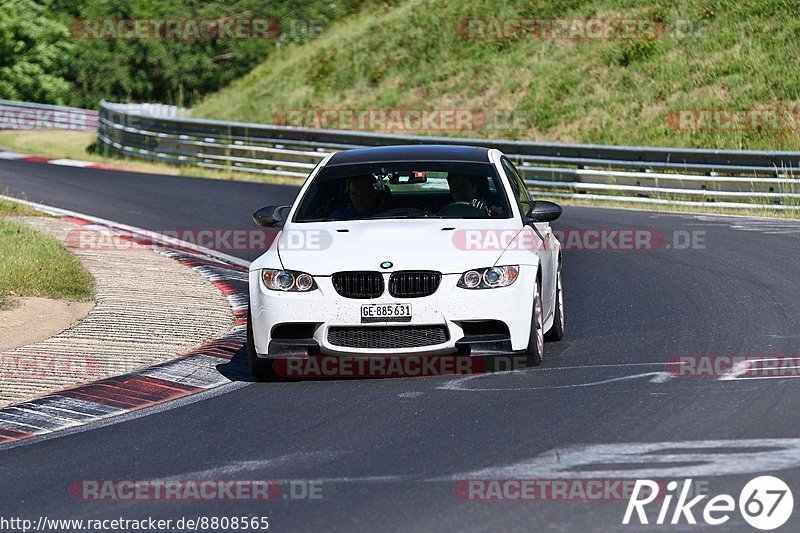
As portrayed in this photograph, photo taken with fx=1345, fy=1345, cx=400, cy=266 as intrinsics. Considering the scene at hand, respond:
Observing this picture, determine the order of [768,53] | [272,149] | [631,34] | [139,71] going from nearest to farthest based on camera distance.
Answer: [272,149]
[768,53]
[631,34]
[139,71]

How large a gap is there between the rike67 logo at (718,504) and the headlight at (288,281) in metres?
3.55

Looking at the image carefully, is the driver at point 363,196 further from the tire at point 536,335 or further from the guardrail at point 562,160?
the guardrail at point 562,160

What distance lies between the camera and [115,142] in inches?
1350

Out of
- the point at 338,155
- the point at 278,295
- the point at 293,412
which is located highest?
the point at 338,155

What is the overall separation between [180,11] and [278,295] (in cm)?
5029

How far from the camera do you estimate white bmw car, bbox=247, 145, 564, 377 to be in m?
8.91

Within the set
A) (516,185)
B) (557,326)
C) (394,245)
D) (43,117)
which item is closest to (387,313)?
(394,245)

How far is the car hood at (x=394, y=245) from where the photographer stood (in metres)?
9.00

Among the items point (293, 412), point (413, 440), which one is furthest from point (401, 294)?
point (413, 440)

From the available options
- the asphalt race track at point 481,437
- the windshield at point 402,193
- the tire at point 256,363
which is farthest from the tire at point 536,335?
the tire at point 256,363

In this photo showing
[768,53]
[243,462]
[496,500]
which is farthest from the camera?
[768,53]

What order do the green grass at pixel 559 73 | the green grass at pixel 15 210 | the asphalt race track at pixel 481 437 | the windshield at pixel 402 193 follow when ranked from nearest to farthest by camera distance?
the asphalt race track at pixel 481 437, the windshield at pixel 402 193, the green grass at pixel 15 210, the green grass at pixel 559 73

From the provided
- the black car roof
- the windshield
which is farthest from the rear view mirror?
the black car roof

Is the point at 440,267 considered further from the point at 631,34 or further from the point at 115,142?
the point at 631,34
